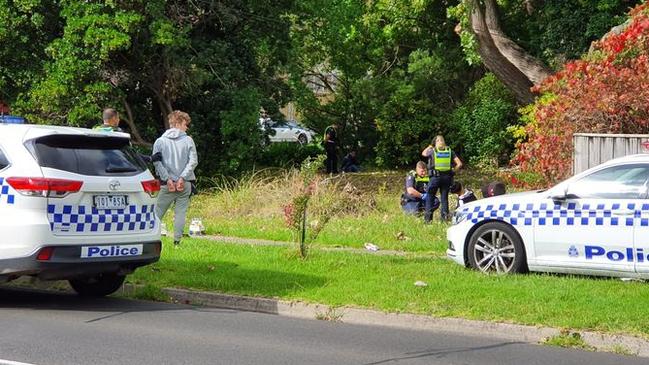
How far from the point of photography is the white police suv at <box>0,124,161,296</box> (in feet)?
31.0

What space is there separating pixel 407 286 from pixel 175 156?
4.19 meters

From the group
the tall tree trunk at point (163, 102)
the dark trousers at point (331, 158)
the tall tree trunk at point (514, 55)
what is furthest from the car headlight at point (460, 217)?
the dark trousers at point (331, 158)

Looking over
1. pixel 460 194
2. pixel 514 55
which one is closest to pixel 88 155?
pixel 460 194

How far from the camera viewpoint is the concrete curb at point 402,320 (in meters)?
8.58

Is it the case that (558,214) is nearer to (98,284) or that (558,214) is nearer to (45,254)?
(98,284)

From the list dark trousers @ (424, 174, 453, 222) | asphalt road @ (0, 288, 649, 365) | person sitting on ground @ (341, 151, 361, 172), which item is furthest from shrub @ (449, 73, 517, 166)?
asphalt road @ (0, 288, 649, 365)

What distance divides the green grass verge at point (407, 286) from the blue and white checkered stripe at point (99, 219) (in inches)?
40.2

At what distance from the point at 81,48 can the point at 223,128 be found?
342 cm

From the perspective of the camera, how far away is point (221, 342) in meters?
8.62

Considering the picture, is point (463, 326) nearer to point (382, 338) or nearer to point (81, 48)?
point (382, 338)

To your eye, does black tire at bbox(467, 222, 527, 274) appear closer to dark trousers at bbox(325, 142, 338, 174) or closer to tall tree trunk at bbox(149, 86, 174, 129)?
tall tree trunk at bbox(149, 86, 174, 129)

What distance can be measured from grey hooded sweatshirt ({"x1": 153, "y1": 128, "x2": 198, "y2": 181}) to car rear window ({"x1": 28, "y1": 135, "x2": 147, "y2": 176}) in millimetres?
2919

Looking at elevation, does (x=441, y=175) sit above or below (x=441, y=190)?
above

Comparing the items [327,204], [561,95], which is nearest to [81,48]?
[327,204]
